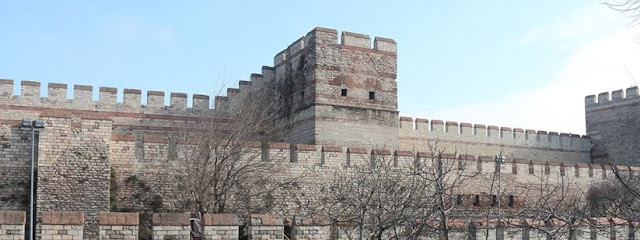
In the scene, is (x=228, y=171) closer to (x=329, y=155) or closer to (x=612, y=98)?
(x=329, y=155)

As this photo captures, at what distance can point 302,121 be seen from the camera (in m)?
25.5

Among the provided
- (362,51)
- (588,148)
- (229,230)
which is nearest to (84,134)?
(229,230)

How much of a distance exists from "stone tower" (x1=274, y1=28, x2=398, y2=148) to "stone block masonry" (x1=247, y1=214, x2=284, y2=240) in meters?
13.0

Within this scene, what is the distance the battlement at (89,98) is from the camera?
2390cm

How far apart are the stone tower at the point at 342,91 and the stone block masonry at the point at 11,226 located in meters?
15.1

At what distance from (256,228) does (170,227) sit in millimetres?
1433

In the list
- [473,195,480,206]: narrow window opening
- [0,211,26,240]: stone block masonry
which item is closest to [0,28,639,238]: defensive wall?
[473,195,480,206]: narrow window opening

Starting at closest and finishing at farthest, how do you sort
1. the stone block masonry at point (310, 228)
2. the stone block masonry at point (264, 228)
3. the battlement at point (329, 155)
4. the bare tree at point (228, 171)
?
the stone block masonry at point (264, 228)
the stone block masonry at point (310, 228)
the bare tree at point (228, 171)
the battlement at point (329, 155)

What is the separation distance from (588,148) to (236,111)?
19.2 meters

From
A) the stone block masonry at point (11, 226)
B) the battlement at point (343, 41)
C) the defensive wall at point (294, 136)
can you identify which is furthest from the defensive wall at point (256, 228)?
the battlement at point (343, 41)

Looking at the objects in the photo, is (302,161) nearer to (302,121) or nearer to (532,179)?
(302,121)

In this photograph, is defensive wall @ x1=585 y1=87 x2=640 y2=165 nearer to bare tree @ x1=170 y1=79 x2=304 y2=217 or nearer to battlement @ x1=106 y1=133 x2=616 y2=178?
battlement @ x1=106 y1=133 x2=616 y2=178

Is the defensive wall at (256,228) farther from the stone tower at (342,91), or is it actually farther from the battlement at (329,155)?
the stone tower at (342,91)

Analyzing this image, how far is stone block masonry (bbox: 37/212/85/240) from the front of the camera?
399 inches
